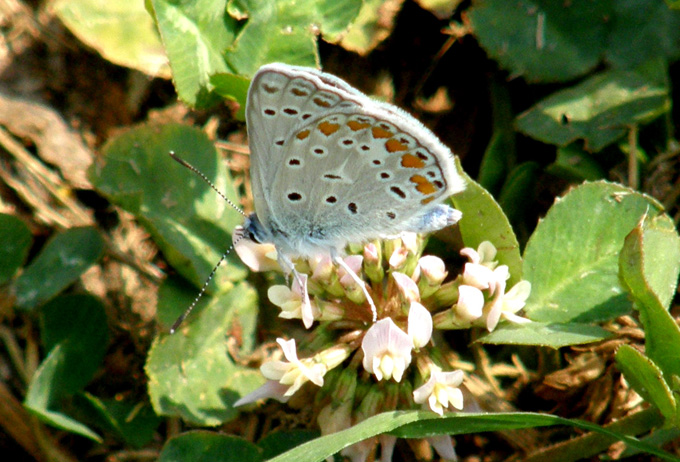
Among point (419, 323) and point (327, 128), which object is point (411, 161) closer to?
point (327, 128)

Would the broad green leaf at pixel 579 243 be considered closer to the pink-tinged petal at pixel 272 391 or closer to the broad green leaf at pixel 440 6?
the pink-tinged petal at pixel 272 391

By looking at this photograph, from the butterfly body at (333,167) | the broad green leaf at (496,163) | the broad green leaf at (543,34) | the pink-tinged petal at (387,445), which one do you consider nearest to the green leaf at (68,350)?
the butterfly body at (333,167)

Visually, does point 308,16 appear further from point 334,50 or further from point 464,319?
point 464,319

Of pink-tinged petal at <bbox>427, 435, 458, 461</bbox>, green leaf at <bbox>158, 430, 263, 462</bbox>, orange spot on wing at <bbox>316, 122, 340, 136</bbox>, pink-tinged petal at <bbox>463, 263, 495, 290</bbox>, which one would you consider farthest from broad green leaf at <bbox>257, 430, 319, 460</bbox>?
orange spot on wing at <bbox>316, 122, 340, 136</bbox>

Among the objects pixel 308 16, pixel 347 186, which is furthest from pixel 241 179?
pixel 347 186

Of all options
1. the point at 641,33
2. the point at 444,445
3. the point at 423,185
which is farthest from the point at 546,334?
the point at 641,33

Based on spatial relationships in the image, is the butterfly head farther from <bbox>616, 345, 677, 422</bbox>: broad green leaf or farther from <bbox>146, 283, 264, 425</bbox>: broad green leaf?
<bbox>616, 345, 677, 422</bbox>: broad green leaf
